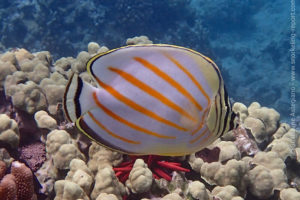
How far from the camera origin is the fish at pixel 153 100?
113 centimetres

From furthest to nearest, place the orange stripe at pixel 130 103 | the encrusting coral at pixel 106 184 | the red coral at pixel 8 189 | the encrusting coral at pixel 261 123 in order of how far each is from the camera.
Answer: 1. the encrusting coral at pixel 261 123
2. the encrusting coral at pixel 106 184
3. the red coral at pixel 8 189
4. the orange stripe at pixel 130 103

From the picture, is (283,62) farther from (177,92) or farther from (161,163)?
(177,92)

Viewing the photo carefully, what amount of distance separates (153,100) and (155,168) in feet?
5.42

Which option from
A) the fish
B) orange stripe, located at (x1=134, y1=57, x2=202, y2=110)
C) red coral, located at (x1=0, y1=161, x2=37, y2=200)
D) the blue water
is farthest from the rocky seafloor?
the blue water

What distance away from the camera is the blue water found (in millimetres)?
15359

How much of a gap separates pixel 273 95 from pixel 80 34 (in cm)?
1143

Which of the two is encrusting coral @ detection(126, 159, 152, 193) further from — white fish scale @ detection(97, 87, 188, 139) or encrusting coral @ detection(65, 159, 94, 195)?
white fish scale @ detection(97, 87, 188, 139)

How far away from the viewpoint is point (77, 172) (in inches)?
96.5

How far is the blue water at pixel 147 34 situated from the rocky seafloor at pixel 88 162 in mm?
11992

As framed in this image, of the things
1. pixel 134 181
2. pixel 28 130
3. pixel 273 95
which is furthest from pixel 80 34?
pixel 134 181

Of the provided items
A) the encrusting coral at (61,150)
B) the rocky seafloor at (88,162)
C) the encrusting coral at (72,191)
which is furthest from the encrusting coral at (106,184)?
the encrusting coral at (61,150)

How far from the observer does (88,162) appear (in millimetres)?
2885

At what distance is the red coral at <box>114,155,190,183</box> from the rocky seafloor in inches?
1.6

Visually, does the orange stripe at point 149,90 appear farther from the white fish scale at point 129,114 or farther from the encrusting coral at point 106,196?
the encrusting coral at point 106,196
